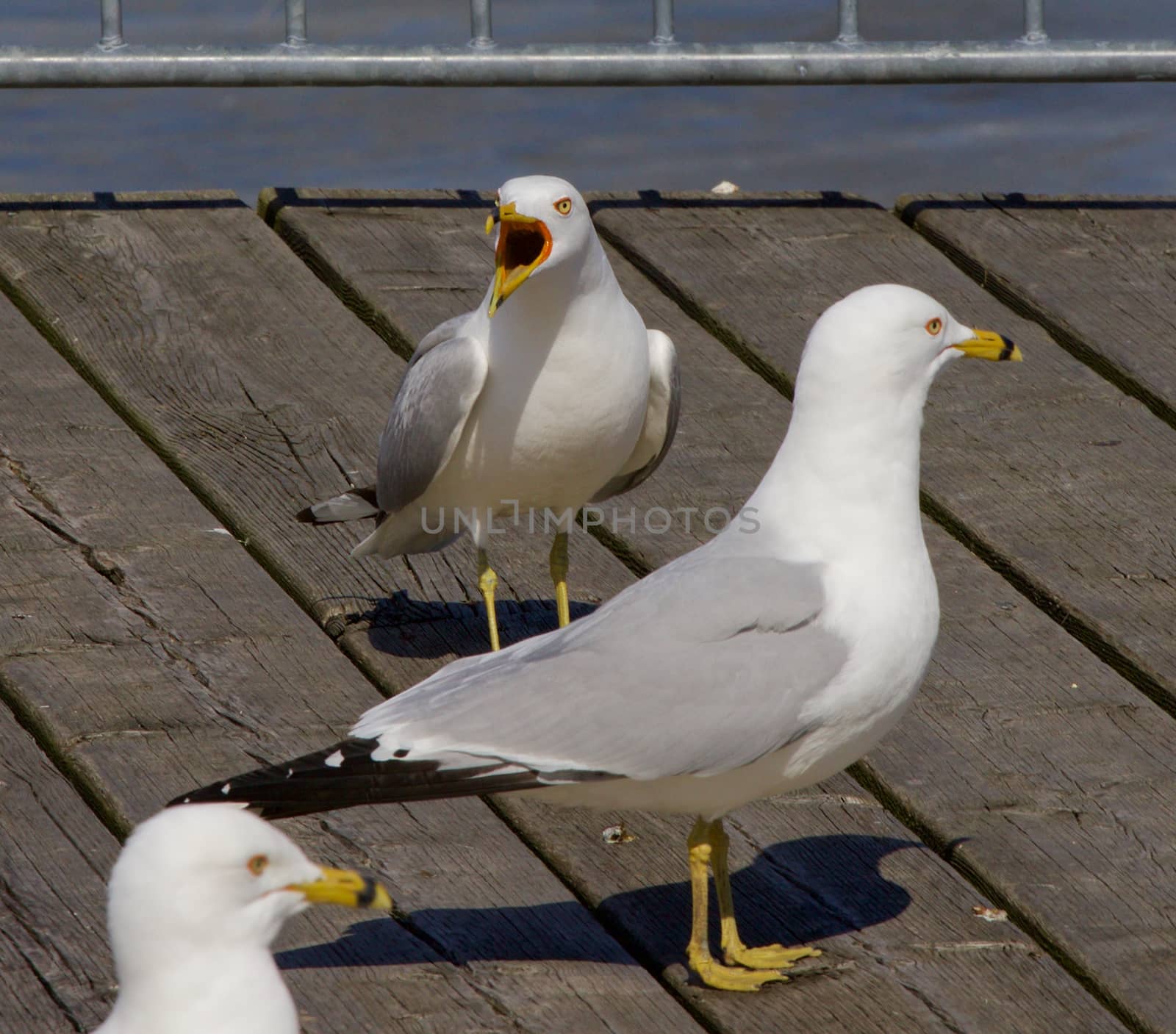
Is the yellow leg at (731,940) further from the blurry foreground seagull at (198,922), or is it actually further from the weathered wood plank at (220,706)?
the blurry foreground seagull at (198,922)

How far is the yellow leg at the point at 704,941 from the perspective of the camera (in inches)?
115

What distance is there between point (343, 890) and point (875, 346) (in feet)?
3.85

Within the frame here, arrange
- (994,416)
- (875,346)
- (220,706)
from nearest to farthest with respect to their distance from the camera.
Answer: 1. (875,346)
2. (220,706)
3. (994,416)

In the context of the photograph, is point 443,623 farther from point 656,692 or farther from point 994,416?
point 994,416

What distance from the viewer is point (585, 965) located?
2953 mm

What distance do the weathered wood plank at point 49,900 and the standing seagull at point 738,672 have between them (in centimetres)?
30

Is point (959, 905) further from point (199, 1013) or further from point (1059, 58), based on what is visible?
point (1059, 58)

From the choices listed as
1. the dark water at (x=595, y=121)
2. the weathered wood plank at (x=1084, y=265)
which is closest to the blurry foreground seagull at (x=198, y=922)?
the weathered wood plank at (x=1084, y=265)

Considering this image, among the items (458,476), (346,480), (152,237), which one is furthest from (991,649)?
(152,237)

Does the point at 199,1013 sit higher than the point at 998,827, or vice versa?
the point at 199,1013

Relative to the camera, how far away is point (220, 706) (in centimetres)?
352

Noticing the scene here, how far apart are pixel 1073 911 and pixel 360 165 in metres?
6.16

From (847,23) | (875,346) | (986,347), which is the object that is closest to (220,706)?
(875,346)

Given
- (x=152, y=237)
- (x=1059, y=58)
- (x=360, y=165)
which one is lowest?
(x=360, y=165)
